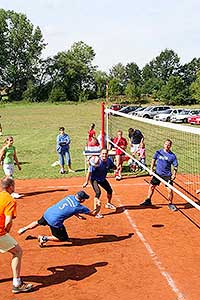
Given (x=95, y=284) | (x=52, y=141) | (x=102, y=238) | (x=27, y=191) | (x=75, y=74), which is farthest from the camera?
(x=75, y=74)

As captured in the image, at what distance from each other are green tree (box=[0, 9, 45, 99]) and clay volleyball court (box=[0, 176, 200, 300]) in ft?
276

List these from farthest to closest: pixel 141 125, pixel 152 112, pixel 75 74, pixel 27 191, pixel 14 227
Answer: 1. pixel 75 74
2. pixel 152 112
3. pixel 141 125
4. pixel 27 191
5. pixel 14 227

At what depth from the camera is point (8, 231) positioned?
21.9ft

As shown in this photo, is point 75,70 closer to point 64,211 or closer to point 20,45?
point 20,45

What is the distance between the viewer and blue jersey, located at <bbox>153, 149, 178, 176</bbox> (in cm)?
1130

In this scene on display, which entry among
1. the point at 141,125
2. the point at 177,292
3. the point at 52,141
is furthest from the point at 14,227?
the point at 141,125

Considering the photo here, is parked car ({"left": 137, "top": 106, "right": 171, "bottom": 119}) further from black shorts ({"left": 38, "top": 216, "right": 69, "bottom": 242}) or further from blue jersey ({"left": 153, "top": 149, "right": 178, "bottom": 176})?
black shorts ({"left": 38, "top": 216, "right": 69, "bottom": 242})

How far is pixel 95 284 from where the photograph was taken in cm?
717

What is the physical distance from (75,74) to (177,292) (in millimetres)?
86346

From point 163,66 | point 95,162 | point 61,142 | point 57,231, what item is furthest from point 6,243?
point 163,66

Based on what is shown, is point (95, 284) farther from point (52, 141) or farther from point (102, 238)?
point (52, 141)

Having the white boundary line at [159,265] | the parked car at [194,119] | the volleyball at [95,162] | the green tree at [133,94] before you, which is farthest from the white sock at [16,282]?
the green tree at [133,94]

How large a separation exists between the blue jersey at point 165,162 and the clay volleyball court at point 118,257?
105 cm

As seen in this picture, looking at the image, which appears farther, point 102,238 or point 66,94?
point 66,94
